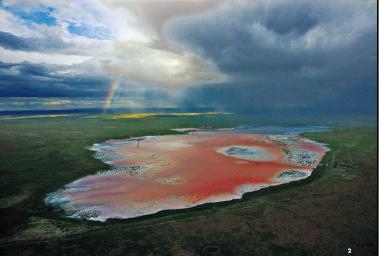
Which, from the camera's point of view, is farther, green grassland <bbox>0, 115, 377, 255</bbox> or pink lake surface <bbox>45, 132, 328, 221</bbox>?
pink lake surface <bbox>45, 132, 328, 221</bbox>

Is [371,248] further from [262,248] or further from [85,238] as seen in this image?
[85,238]

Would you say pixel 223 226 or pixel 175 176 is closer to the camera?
pixel 223 226

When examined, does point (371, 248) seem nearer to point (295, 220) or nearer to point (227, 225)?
point (295, 220)

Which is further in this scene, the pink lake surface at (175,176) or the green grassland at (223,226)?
the pink lake surface at (175,176)

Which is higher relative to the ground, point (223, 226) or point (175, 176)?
point (175, 176)

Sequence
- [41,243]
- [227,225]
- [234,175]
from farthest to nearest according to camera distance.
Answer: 1. [234,175]
2. [227,225]
3. [41,243]

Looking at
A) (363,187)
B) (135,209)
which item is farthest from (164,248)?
(363,187)

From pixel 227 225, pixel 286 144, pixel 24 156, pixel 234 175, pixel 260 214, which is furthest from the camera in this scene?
pixel 286 144

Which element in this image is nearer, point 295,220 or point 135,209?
point 295,220
